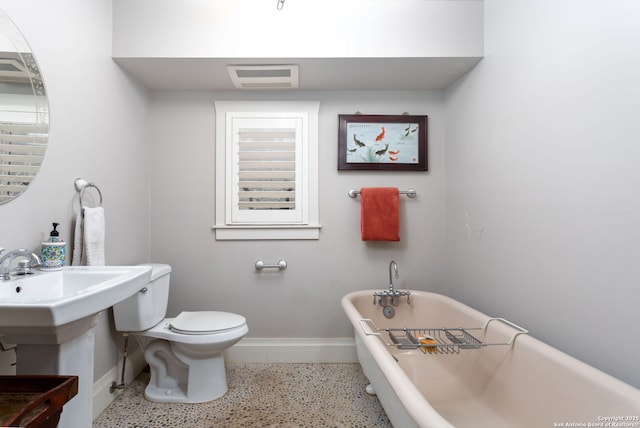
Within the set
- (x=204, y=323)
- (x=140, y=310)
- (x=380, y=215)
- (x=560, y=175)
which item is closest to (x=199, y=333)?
(x=204, y=323)

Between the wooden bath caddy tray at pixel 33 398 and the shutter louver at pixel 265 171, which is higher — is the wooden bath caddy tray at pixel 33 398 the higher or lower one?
the lower one

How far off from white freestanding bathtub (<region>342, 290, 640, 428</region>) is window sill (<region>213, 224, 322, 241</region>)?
0.58 metres

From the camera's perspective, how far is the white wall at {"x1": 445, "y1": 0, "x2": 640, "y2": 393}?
3.44ft

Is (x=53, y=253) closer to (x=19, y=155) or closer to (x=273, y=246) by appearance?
(x=19, y=155)

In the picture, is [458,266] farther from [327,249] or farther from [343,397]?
[343,397]

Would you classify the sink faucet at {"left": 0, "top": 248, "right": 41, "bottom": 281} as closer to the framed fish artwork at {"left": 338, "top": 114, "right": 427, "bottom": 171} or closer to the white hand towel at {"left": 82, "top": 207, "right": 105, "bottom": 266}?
the white hand towel at {"left": 82, "top": 207, "right": 105, "bottom": 266}

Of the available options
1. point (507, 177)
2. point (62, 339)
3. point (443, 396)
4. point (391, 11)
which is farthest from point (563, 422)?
point (391, 11)

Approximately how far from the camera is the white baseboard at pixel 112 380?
5.49 feet

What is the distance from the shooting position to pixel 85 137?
63.3 inches

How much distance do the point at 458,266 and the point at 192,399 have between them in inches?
74.9

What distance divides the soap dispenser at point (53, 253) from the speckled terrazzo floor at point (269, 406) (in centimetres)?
93

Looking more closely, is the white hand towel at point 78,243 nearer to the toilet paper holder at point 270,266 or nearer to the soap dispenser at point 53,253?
the soap dispenser at point 53,253

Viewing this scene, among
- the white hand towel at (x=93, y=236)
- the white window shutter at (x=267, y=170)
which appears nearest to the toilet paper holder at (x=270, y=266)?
the white window shutter at (x=267, y=170)

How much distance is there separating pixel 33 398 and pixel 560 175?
6.63 ft
